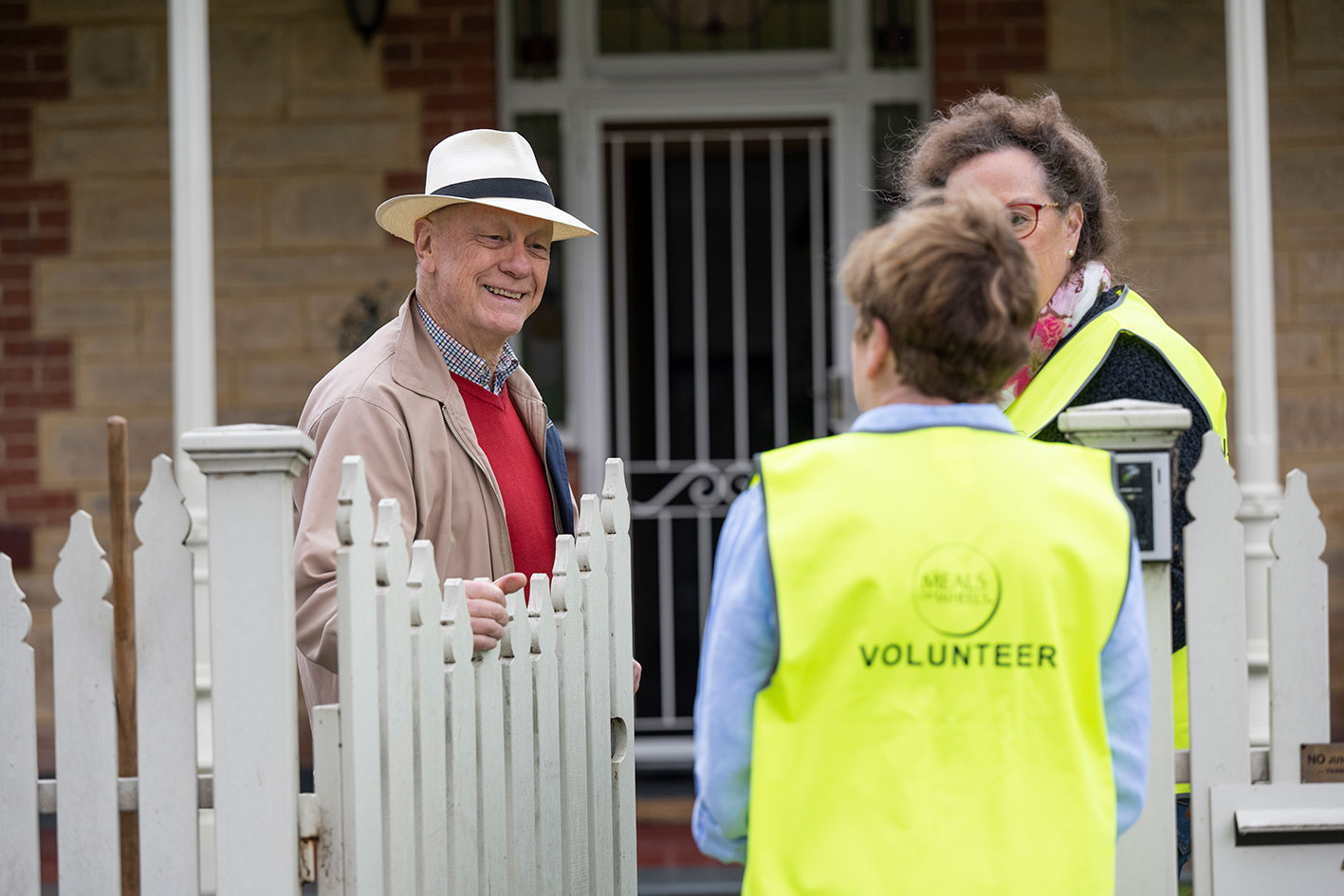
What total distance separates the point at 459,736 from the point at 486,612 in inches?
7.8

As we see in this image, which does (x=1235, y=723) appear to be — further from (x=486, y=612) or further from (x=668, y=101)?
(x=668, y=101)

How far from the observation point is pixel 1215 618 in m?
2.35

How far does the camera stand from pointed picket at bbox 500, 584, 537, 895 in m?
2.46

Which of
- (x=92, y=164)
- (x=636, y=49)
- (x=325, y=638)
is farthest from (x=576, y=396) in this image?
(x=325, y=638)

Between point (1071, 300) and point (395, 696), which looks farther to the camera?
point (1071, 300)

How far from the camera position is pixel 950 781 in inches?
65.2

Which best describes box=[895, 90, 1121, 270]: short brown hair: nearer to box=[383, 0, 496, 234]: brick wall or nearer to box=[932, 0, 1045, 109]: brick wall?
box=[932, 0, 1045, 109]: brick wall

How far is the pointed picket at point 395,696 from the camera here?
2.09m

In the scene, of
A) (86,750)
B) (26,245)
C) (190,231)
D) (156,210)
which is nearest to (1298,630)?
(86,750)

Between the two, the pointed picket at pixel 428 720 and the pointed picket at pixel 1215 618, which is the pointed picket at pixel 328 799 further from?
the pointed picket at pixel 1215 618

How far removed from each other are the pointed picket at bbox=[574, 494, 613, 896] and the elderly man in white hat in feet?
Answer: 0.53

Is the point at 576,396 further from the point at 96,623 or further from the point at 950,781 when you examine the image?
the point at 950,781

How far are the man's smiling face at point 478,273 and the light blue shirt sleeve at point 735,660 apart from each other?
4.29 feet

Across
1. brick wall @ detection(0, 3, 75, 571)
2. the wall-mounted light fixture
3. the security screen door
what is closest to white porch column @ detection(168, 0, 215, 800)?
the wall-mounted light fixture
